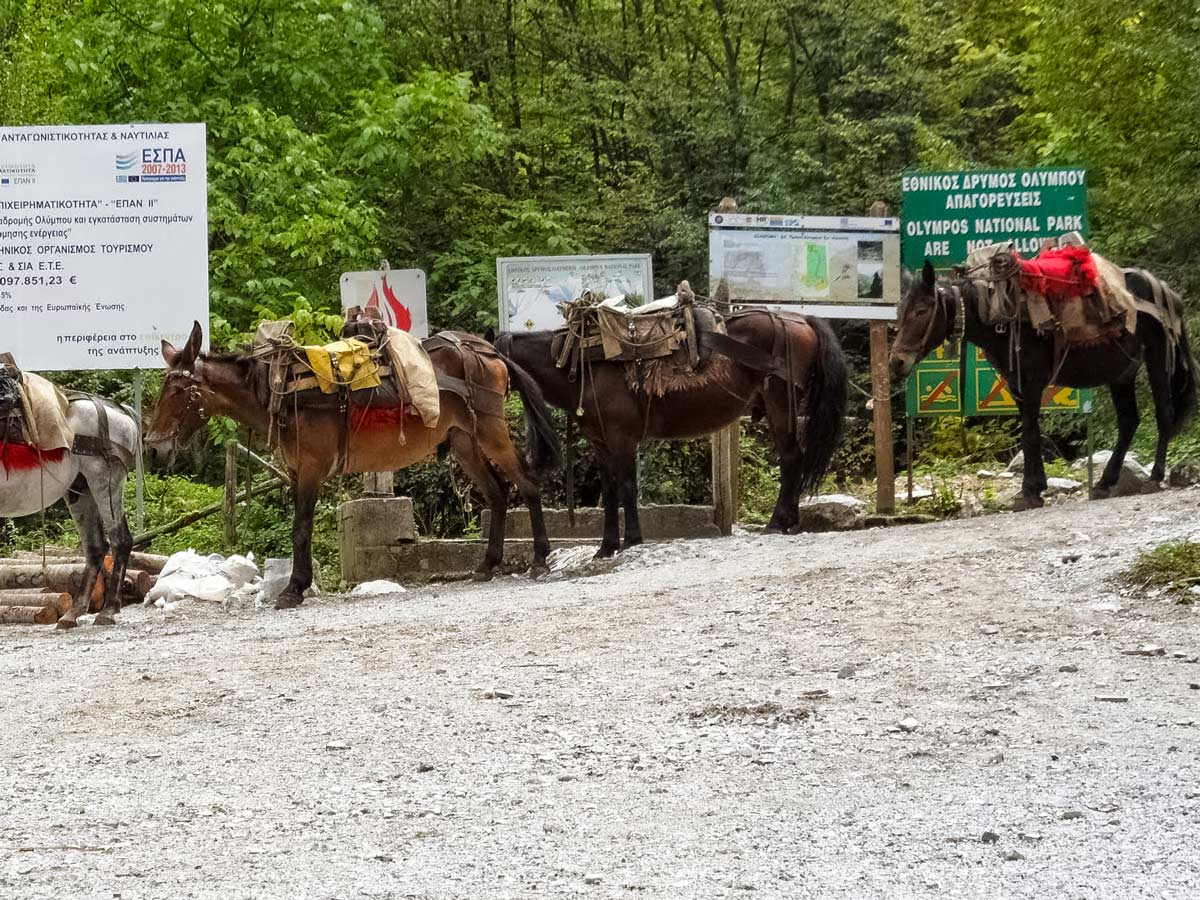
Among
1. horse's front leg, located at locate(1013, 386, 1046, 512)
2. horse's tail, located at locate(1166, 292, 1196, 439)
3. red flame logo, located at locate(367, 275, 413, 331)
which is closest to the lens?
horse's front leg, located at locate(1013, 386, 1046, 512)

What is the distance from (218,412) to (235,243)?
1081 cm

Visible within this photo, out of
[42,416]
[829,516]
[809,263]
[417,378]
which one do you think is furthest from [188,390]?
[829,516]

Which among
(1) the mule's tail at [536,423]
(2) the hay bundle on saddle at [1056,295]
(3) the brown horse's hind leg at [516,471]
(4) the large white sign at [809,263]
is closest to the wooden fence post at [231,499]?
(3) the brown horse's hind leg at [516,471]

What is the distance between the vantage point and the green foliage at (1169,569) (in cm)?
918

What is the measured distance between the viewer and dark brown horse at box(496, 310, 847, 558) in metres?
14.4

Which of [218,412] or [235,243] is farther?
[235,243]

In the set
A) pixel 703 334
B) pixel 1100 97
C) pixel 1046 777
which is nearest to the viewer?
pixel 1046 777

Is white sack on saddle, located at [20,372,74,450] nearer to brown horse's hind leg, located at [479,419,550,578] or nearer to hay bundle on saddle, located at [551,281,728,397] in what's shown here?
brown horse's hind leg, located at [479,419,550,578]

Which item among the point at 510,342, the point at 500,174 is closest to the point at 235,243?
the point at 500,174

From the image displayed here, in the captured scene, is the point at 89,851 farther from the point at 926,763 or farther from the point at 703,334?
the point at 703,334

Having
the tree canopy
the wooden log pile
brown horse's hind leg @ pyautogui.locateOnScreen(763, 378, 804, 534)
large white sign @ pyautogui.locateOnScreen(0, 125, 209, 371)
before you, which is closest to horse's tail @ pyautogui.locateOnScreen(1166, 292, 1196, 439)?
brown horse's hind leg @ pyautogui.locateOnScreen(763, 378, 804, 534)

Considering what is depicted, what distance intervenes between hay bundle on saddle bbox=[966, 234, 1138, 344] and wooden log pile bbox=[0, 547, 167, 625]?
23.7 feet

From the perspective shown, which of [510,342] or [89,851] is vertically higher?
[510,342]

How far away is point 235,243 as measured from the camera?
23.5 m
